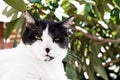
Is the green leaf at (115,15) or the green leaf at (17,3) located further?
Answer: the green leaf at (115,15)

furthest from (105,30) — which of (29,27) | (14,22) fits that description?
(29,27)

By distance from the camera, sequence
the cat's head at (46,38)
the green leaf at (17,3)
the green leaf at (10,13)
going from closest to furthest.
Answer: the cat's head at (46,38)
the green leaf at (17,3)
the green leaf at (10,13)

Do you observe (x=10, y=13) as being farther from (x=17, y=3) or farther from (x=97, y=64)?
(x=97, y=64)

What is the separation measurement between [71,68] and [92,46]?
0.22 metres

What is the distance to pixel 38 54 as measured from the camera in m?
0.84

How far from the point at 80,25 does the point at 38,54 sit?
0.66 m

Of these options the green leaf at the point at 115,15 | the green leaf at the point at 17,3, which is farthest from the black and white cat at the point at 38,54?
the green leaf at the point at 115,15

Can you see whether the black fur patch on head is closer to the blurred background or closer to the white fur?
the white fur

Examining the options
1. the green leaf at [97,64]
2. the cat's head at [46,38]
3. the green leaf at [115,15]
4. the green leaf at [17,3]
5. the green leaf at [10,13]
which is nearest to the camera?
the cat's head at [46,38]

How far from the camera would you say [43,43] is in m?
0.85

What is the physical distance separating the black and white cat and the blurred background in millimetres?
169

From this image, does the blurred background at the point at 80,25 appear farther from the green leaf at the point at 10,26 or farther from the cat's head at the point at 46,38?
the cat's head at the point at 46,38

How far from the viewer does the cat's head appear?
837mm

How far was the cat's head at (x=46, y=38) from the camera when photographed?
33.0 inches
